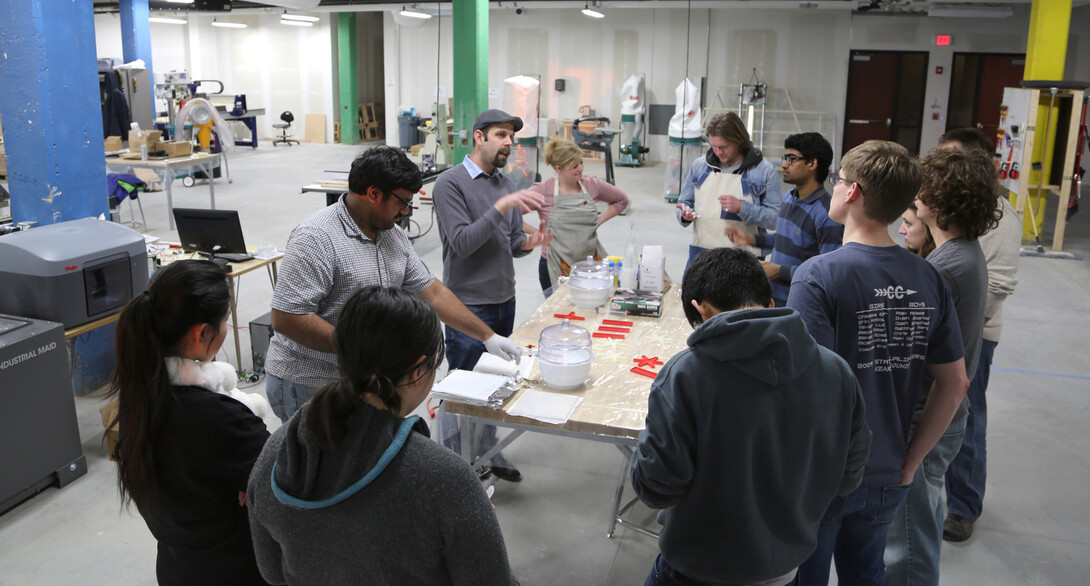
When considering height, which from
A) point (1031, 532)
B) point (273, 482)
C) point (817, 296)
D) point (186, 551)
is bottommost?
point (1031, 532)

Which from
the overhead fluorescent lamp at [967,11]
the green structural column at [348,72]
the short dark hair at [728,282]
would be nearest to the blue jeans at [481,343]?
the short dark hair at [728,282]

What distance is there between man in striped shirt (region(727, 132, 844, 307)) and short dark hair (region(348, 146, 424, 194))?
5.38ft

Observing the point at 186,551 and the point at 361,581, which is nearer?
the point at 361,581

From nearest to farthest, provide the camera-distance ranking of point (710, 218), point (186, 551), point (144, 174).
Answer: point (186, 551), point (710, 218), point (144, 174)

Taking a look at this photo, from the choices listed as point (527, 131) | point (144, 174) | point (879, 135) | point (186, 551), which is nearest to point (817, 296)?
point (186, 551)

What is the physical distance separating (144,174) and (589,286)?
7287 mm

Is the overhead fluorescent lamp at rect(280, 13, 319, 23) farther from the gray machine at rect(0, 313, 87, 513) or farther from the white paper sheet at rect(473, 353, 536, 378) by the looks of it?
the white paper sheet at rect(473, 353, 536, 378)

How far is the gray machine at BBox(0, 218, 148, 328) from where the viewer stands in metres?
3.74

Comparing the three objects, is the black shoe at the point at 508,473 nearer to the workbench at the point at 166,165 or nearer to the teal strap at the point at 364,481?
the teal strap at the point at 364,481

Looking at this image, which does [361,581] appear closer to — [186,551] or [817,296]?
[186,551]

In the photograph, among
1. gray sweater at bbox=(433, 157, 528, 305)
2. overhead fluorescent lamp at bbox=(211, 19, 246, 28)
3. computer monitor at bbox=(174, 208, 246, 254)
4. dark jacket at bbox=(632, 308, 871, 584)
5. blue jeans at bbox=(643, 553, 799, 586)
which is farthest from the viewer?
overhead fluorescent lamp at bbox=(211, 19, 246, 28)

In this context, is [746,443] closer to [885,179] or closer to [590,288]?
[885,179]

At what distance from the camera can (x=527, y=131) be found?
11.4m

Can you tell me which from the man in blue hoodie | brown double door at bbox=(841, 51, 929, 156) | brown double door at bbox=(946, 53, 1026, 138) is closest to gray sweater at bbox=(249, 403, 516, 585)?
the man in blue hoodie
